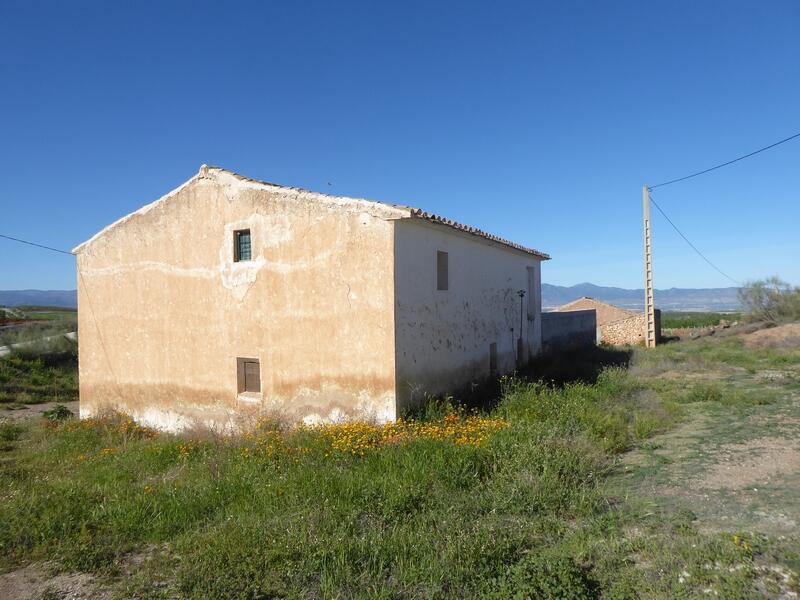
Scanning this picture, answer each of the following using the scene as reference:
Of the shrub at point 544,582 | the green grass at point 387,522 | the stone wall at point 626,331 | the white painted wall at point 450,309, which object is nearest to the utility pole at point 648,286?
the stone wall at point 626,331

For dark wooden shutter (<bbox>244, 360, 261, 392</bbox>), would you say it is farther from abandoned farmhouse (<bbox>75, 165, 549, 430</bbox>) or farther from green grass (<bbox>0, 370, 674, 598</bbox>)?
green grass (<bbox>0, 370, 674, 598</bbox>)

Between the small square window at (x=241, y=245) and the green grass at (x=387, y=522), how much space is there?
3.74 m

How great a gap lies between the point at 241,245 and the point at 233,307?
4.21 feet

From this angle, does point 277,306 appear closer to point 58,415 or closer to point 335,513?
point 335,513

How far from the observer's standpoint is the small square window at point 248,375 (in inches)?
410

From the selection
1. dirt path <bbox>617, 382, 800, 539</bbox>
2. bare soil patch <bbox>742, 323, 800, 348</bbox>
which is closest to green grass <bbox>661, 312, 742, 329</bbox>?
bare soil patch <bbox>742, 323, 800, 348</bbox>

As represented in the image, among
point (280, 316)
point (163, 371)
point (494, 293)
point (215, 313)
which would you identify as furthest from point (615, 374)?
point (163, 371)

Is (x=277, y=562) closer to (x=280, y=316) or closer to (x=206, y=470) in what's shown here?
(x=206, y=470)


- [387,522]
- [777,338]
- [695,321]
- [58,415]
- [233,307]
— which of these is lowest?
[58,415]

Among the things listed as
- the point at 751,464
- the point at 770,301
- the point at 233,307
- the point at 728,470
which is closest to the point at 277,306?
the point at 233,307

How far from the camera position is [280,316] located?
995cm

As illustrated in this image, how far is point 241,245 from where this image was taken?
10.7 meters

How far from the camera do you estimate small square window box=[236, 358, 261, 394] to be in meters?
10.4

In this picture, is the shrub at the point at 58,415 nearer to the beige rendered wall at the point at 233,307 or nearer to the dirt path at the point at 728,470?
the beige rendered wall at the point at 233,307
